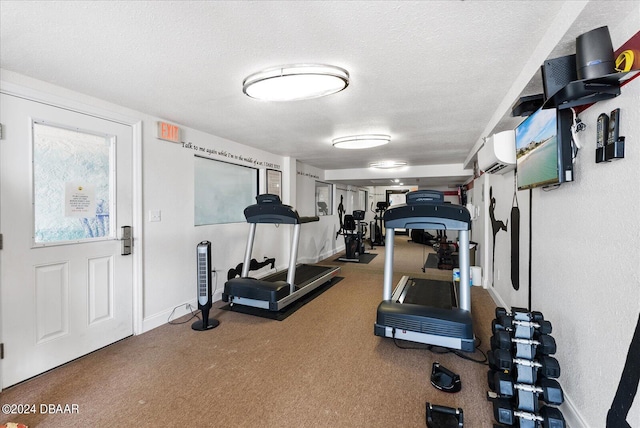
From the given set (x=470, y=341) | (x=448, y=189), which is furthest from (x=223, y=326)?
(x=448, y=189)

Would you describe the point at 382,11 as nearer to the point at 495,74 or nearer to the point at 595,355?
the point at 495,74

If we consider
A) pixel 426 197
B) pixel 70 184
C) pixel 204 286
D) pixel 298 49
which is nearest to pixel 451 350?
pixel 426 197

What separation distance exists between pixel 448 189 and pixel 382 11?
10.7 metres

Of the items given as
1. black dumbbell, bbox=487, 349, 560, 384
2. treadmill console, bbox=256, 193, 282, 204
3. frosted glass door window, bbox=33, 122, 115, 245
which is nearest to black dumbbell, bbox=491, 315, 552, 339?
black dumbbell, bbox=487, 349, 560, 384

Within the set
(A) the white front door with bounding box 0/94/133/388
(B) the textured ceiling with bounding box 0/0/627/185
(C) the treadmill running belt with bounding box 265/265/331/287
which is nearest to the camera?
(B) the textured ceiling with bounding box 0/0/627/185

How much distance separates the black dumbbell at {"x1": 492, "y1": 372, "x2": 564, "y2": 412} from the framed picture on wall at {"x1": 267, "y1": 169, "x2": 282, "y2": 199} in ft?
14.2

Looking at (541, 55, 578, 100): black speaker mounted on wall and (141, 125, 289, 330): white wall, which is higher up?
(541, 55, 578, 100): black speaker mounted on wall

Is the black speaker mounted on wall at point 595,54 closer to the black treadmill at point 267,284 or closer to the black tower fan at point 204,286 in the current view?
the black treadmill at point 267,284

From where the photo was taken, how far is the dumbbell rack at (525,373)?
1.61m

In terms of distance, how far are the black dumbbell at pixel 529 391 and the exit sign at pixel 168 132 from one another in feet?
12.3

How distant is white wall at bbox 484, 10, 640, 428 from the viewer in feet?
4.20

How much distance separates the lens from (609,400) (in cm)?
143

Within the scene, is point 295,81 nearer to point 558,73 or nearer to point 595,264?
A: point 558,73

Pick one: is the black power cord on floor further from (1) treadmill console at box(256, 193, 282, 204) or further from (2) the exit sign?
(2) the exit sign
